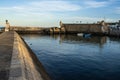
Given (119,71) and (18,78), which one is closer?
(18,78)

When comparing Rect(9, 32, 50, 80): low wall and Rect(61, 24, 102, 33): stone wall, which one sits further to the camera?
Rect(61, 24, 102, 33): stone wall

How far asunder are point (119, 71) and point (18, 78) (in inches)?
607

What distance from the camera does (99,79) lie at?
18016 mm

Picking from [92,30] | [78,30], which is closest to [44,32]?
[78,30]

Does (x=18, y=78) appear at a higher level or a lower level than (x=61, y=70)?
higher

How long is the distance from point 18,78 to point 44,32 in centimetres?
11160

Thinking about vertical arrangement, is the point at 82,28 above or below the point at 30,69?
above

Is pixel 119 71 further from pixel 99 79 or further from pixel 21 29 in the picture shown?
pixel 21 29

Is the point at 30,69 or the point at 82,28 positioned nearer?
the point at 30,69

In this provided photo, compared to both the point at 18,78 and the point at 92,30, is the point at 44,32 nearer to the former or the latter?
the point at 92,30

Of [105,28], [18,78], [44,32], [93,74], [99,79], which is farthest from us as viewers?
[44,32]

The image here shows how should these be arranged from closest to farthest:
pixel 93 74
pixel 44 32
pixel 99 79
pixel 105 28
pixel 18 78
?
pixel 18 78, pixel 99 79, pixel 93 74, pixel 105 28, pixel 44 32

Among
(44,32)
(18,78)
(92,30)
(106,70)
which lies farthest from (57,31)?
(18,78)

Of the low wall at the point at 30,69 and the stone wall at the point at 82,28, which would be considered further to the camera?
the stone wall at the point at 82,28
